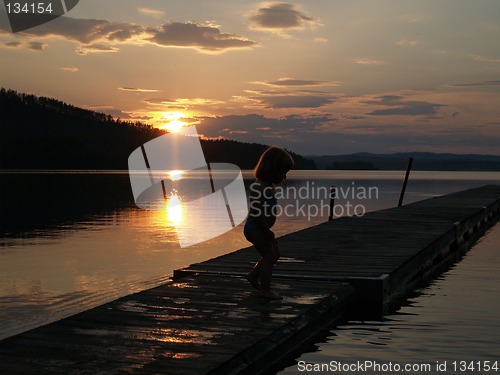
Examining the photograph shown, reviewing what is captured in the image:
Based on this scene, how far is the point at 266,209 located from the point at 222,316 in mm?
1363

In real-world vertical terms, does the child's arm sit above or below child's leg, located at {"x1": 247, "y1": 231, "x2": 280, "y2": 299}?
above

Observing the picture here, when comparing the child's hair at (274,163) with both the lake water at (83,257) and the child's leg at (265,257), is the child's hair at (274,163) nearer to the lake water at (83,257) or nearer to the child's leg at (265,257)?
the child's leg at (265,257)

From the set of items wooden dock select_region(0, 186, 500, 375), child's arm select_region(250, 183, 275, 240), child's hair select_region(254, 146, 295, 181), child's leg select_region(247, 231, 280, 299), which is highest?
child's hair select_region(254, 146, 295, 181)

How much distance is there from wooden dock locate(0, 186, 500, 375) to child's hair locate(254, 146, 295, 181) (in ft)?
5.25

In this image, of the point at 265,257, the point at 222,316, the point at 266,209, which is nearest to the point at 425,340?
the point at 265,257

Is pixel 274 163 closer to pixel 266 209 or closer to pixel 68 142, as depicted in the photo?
pixel 266 209

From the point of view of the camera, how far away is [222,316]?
7.69 metres

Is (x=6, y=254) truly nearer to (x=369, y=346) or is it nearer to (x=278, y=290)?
(x=278, y=290)

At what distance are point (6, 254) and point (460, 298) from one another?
1295 centimetres

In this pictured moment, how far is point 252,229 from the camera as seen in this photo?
27.4ft

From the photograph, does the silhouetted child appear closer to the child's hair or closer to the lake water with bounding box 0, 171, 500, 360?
the child's hair

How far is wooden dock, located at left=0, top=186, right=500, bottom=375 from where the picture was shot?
19.5 ft

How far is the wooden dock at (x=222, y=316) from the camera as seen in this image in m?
5.94

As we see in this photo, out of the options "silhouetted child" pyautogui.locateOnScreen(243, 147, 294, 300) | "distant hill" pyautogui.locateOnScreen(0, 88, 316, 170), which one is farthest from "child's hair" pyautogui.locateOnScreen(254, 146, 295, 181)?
"distant hill" pyautogui.locateOnScreen(0, 88, 316, 170)
